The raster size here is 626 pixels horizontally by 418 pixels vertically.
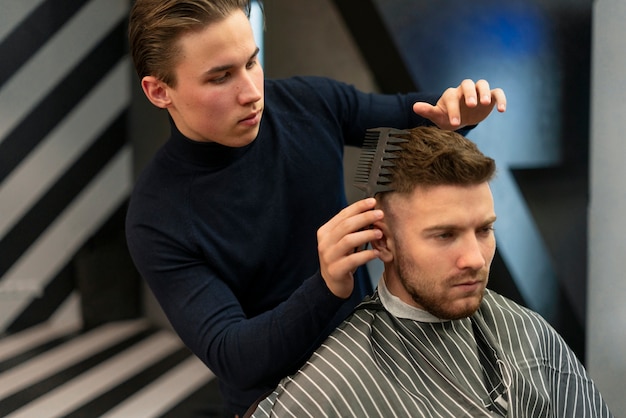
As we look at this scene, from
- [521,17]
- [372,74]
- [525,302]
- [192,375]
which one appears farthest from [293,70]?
[192,375]

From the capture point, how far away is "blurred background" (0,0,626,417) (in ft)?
8.69

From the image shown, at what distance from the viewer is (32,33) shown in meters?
4.35

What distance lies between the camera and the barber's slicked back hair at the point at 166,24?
4.78 feet

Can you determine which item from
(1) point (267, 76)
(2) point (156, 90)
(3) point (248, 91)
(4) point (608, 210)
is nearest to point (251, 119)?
(3) point (248, 91)

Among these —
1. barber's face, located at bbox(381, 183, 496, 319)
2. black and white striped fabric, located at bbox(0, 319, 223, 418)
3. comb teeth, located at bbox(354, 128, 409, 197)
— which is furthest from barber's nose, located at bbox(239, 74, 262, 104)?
black and white striped fabric, located at bbox(0, 319, 223, 418)

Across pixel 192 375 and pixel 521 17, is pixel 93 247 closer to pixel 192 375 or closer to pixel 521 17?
pixel 192 375

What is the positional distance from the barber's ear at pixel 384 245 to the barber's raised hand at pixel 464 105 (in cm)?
27

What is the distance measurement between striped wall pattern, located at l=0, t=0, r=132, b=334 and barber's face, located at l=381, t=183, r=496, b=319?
342 centimetres

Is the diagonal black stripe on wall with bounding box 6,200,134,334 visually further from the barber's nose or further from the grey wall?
the barber's nose

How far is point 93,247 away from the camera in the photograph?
4.73 meters

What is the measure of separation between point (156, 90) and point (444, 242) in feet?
2.39

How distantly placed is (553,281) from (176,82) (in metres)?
1.85

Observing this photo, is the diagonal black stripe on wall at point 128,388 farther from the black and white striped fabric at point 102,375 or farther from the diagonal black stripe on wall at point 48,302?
the diagonal black stripe on wall at point 48,302

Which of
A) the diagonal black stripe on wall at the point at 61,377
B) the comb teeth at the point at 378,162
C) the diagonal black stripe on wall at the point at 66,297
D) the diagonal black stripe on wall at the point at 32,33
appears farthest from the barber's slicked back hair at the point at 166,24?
the diagonal black stripe on wall at the point at 66,297
